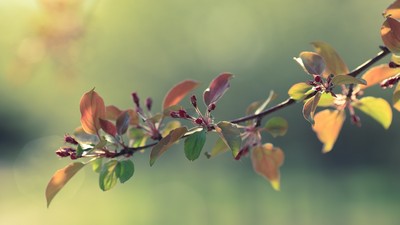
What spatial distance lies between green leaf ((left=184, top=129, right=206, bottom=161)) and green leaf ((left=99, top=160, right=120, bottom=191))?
69 millimetres

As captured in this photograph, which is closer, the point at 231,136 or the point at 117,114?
the point at 231,136

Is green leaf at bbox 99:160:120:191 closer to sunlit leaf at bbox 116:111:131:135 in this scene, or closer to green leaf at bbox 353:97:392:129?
sunlit leaf at bbox 116:111:131:135

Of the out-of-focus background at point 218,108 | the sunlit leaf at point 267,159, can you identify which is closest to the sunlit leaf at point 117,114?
the sunlit leaf at point 267,159

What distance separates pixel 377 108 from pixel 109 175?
0.93 feet

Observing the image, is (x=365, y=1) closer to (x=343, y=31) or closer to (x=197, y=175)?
(x=343, y=31)

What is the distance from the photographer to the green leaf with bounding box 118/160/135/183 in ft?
1.40

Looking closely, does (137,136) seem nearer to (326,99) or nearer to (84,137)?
(84,137)

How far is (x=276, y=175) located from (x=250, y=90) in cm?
638

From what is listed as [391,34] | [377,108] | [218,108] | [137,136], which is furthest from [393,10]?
[218,108]

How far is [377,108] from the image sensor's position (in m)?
0.55

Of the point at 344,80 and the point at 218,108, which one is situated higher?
the point at 344,80

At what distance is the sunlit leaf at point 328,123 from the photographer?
0.56m

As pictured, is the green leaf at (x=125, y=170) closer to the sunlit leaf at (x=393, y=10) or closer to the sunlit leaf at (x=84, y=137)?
the sunlit leaf at (x=84, y=137)

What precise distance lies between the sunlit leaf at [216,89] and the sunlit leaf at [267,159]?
12 cm
